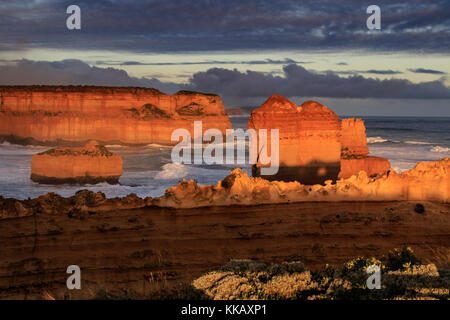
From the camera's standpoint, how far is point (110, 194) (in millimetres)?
32281

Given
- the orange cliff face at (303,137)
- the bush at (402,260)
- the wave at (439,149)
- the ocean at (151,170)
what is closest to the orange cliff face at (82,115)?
the ocean at (151,170)

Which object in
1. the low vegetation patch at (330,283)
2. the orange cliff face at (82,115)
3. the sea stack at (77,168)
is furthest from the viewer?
the orange cliff face at (82,115)

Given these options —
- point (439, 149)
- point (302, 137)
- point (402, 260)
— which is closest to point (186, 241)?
point (402, 260)

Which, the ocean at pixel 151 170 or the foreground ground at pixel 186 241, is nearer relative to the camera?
the foreground ground at pixel 186 241

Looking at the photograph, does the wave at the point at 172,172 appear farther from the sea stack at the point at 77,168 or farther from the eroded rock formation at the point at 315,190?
the eroded rock formation at the point at 315,190

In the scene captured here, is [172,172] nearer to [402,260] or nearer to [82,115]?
[402,260]

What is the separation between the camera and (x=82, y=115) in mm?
80625

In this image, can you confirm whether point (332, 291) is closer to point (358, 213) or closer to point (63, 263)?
point (358, 213)

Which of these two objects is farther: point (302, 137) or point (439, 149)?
point (439, 149)

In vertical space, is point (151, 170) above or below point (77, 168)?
below

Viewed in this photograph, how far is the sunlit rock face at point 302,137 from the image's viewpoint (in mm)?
17875

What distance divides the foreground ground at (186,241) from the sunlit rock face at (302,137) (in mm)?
7925

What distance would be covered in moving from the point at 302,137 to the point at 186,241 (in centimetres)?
1010

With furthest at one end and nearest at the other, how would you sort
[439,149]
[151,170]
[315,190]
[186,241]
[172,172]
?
[439,149], [151,170], [172,172], [315,190], [186,241]
